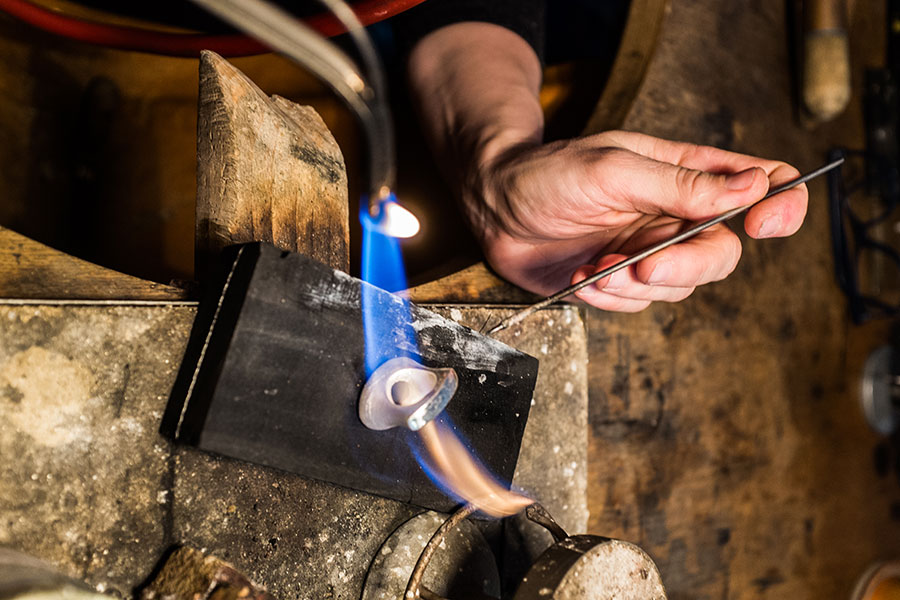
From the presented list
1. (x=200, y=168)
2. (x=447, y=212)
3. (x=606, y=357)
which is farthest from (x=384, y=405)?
(x=447, y=212)

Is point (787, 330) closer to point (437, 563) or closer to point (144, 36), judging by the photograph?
point (437, 563)

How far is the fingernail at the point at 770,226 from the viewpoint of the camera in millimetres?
763

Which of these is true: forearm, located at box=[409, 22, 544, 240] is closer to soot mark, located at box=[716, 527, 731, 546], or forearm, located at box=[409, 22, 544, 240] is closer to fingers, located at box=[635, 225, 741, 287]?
fingers, located at box=[635, 225, 741, 287]

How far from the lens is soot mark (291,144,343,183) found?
76 centimetres

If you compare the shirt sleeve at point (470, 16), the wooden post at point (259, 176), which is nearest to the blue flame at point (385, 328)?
the wooden post at point (259, 176)

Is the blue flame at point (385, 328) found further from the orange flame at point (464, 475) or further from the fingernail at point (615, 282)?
the fingernail at point (615, 282)

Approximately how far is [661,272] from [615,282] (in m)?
0.07

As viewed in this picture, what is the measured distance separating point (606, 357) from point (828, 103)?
3.00ft

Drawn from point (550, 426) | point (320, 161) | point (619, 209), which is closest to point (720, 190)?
point (619, 209)

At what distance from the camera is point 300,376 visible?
59 cm

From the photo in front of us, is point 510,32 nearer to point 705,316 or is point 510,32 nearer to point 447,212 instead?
point 447,212

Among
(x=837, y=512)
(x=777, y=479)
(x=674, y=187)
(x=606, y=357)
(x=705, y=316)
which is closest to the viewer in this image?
(x=674, y=187)

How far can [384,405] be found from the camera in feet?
2.00

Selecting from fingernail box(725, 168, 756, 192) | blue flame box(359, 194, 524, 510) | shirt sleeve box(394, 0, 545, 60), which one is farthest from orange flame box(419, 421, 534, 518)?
shirt sleeve box(394, 0, 545, 60)
